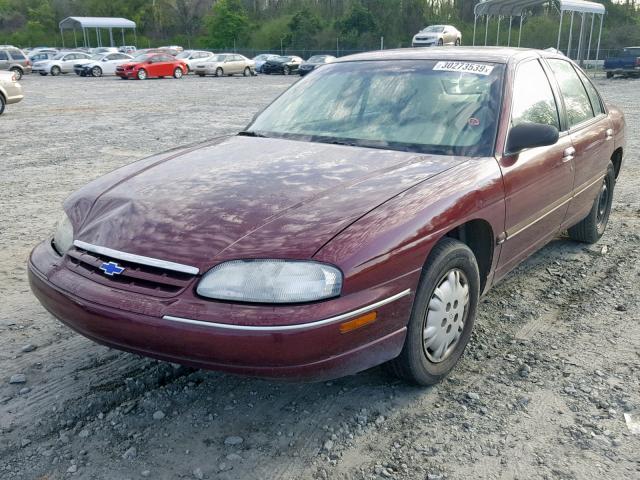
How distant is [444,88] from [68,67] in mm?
38685

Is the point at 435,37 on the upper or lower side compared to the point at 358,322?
lower

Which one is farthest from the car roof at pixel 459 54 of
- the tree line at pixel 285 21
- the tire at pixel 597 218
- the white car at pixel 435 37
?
the tree line at pixel 285 21

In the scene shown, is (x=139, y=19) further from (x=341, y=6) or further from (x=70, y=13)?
(x=341, y=6)

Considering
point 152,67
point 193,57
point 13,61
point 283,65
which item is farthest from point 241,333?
point 193,57

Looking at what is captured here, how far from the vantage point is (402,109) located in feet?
12.7

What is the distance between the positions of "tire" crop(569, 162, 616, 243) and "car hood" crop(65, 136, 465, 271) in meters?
2.47

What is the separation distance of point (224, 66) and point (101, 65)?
23.5 feet

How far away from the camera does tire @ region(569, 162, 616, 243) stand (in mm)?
5378

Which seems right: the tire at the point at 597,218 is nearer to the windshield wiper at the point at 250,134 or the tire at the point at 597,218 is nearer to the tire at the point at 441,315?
the tire at the point at 441,315

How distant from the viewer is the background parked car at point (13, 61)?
34.5m

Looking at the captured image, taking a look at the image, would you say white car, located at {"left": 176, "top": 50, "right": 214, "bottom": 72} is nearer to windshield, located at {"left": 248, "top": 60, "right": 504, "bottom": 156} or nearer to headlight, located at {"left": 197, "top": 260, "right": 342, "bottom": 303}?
windshield, located at {"left": 248, "top": 60, "right": 504, "bottom": 156}

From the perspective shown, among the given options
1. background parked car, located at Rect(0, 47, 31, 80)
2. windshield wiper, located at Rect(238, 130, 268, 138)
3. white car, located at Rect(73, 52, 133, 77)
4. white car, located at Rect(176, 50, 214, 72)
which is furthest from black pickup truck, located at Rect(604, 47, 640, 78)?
windshield wiper, located at Rect(238, 130, 268, 138)

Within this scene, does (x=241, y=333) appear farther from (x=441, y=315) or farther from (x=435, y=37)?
(x=435, y=37)

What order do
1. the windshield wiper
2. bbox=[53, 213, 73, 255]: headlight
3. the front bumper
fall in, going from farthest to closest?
the windshield wiper < bbox=[53, 213, 73, 255]: headlight < the front bumper
